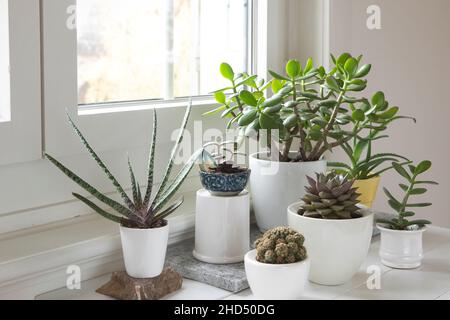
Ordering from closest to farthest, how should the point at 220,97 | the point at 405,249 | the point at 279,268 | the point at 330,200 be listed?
the point at 279,268 → the point at 330,200 → the point at 405,249 → the point at 220,97

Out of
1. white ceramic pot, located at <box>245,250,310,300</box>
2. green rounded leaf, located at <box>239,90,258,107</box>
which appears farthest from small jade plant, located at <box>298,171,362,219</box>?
green rounded leaf, located at <box>239,90,258,107</box>

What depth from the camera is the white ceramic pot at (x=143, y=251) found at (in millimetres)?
1089

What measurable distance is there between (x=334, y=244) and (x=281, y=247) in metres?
0.12

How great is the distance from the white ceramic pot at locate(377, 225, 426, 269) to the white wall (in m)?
0.67

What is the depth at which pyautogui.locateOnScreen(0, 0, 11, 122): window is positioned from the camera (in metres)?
1.10

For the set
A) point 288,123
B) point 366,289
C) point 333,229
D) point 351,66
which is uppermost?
point 351,66

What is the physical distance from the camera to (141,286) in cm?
108

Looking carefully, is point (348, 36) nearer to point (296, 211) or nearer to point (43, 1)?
point (296, 211)

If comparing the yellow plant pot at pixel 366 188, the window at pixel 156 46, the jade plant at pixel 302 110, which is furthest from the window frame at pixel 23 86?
the yellow plant pot at pixel 366 188

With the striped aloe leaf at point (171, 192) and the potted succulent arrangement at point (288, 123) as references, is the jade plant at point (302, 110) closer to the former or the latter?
the potted succulent arrangement at point (288, 123)

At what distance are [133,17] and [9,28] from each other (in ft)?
1.04

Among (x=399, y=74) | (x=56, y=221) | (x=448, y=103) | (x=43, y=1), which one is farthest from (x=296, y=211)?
(x=448, y=103)

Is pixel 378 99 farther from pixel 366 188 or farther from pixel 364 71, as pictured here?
pixel 366 188

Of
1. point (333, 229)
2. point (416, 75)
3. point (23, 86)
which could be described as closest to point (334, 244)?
point (333, 229)
